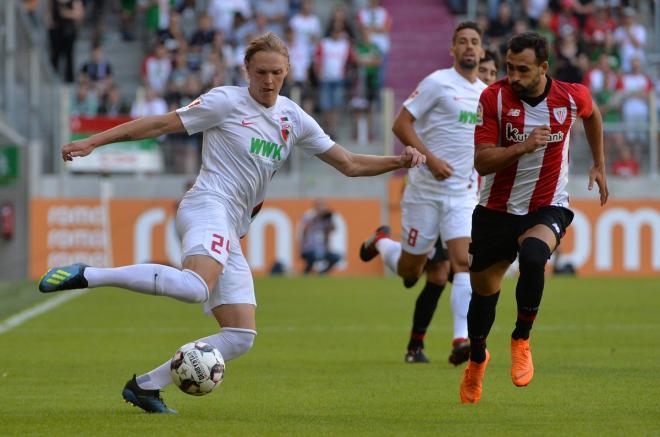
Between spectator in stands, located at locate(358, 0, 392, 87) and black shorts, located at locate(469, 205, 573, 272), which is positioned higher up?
spectator in stands, located at locate(358, 0, 392, 87)

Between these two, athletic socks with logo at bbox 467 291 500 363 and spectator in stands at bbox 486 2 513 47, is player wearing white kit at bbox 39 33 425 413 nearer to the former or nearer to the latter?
athletic socks with logo at bbox 467 291 500 363

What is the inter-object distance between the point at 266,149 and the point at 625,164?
1883 cm

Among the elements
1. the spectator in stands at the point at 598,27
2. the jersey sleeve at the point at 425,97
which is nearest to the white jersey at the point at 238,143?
the jersey sleeve at the point at 425,97

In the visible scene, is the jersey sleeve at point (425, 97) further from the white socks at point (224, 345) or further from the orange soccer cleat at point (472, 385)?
the white socks at point (224, 345)

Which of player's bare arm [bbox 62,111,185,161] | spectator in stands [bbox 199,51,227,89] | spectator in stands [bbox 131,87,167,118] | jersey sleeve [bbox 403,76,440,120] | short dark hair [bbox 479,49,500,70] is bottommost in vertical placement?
player's bare arm [bbox 62,111,185,161]

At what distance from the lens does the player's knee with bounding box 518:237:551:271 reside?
8.34 meters

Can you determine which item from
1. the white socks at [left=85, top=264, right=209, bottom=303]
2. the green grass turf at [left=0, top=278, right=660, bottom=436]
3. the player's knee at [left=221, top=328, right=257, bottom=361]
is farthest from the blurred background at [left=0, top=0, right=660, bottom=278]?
the white socks at [left=85, top=264, right=209, bottom=303]

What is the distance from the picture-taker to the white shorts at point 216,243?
7941mm

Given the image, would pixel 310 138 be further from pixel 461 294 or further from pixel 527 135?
pixel 461 294

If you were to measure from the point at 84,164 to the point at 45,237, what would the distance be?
150 centimetres

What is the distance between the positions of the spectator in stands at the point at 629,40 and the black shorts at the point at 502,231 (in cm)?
1966

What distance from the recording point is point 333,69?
87.7ft

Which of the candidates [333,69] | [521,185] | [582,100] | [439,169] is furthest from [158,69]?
[582,100]

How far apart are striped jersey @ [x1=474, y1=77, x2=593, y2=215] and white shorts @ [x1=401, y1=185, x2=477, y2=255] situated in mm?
2448
